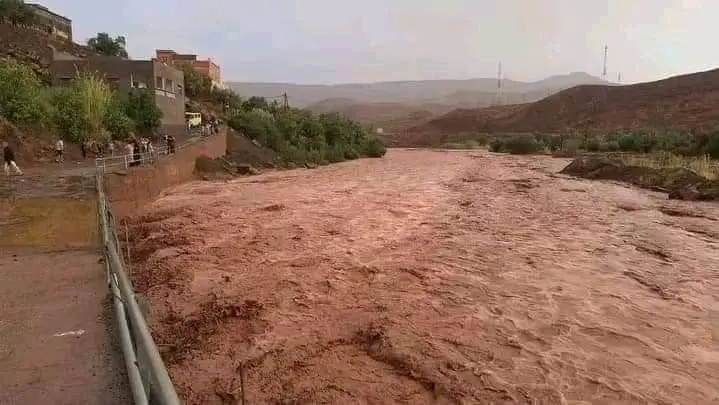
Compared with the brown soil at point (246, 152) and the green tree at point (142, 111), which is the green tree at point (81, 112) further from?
the brown soil at point (246, 152)

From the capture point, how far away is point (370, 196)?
2442cm

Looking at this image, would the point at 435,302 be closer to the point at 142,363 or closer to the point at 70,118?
the point at 142,363

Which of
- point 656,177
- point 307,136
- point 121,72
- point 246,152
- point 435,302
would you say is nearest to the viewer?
point 435,302

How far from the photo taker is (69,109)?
26.7 metres

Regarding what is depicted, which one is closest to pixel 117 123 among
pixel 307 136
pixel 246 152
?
pixel 246 152

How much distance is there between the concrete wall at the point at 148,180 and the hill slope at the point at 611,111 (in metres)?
54.9

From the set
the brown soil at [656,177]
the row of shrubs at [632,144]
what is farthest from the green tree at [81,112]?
the row of shrubs at [632,144]

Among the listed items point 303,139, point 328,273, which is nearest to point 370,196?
point 328,273

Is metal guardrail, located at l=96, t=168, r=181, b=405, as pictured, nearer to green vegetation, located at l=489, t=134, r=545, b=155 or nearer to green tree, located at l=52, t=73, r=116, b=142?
green tree, located at l=52, t=73, r=116, b=142

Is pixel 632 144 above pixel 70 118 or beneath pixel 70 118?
beneath

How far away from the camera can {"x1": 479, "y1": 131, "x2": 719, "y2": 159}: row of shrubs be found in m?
39.5

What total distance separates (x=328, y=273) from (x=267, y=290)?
169 centimetres

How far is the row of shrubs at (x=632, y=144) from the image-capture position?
39500 mm

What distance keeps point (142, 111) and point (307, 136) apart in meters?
19.5
